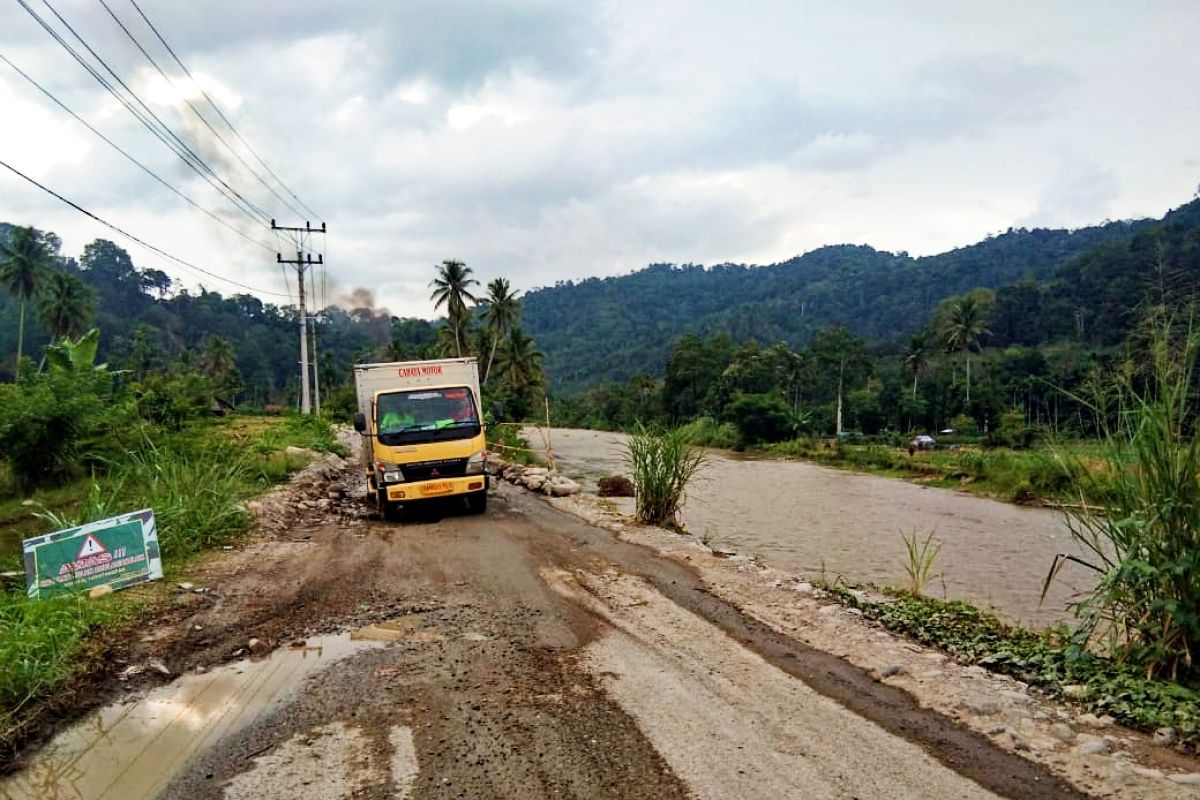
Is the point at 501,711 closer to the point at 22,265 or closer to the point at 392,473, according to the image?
the point at 392,473

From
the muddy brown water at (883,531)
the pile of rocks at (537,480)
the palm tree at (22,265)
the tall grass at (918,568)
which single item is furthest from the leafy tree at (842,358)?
the palm tree at (22,265)

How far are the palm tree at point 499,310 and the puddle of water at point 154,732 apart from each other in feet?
172

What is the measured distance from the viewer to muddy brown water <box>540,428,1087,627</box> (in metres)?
12.4

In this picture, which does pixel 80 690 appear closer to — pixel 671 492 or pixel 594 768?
pixel 594 768

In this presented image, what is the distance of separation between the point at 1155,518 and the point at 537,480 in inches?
550

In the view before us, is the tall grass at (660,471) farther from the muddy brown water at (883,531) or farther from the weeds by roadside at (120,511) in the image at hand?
the weeds by roadside at (120,511)

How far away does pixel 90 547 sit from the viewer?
7203 millimetres

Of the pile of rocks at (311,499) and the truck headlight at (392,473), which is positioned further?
the pile of rocks at (311,499)

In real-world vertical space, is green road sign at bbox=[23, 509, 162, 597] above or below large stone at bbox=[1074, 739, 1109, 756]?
above

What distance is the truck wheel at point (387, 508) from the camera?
12.2 meters

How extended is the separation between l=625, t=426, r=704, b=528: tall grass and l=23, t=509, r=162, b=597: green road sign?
22.4ft

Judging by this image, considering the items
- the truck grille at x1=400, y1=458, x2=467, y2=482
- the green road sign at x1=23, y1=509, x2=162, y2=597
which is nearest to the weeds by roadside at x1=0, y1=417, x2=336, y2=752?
the green road sign at x1=23, y1=509, x2=162, y2=597

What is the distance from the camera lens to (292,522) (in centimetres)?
1240

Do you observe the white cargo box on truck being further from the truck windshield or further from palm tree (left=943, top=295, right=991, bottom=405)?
palm tree (left=943, top=295, right=991, bottom=405)
